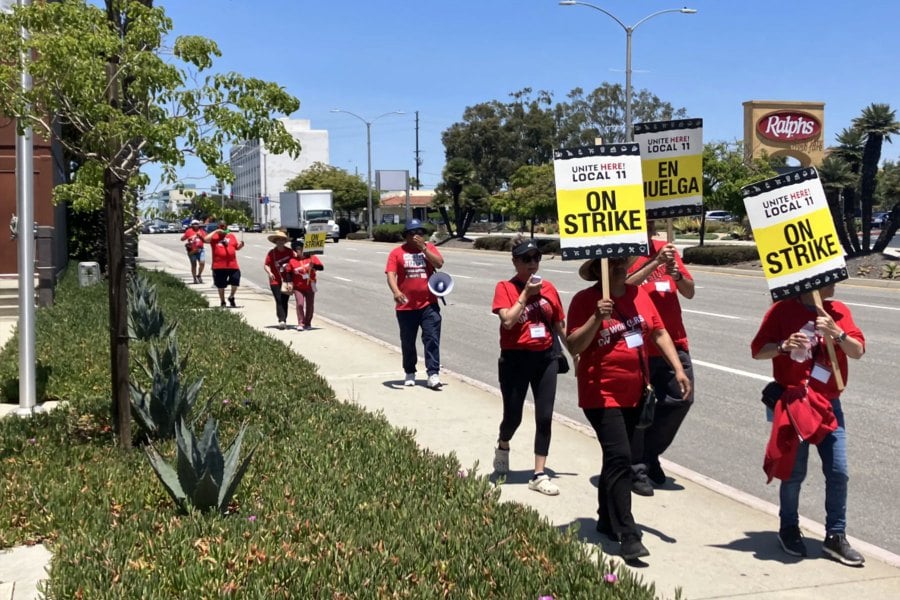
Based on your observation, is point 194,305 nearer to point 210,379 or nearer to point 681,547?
point 210,379

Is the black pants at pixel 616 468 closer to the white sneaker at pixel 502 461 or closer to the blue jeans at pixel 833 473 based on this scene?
the blue jeans at pixel 833 473

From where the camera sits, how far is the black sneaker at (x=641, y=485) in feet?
20.9

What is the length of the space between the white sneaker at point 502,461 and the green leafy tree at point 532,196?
4258 centimetres

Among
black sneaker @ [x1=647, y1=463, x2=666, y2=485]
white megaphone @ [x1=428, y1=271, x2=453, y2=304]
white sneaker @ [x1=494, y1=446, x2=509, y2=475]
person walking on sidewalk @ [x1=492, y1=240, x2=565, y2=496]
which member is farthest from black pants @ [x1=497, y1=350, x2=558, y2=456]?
white megaphone @ [x1=428, y1=271, x2=453, y2=304]

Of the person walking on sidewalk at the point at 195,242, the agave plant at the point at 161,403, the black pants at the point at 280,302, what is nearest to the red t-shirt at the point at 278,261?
the black pants at the point at 280,302

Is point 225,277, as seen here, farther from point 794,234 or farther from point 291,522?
point 794,234

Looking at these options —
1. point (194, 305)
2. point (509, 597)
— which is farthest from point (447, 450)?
point (194, 305)

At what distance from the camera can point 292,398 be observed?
8.09 metres

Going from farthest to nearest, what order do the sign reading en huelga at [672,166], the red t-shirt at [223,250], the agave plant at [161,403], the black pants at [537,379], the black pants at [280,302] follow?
the red t-shirt at [223,250], the black pants at [280,302], the agave plant at [161,403], the sign reading en huelga at [672,166], the black pants at [537,379]

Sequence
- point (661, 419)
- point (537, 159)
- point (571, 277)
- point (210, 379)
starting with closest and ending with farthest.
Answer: point (661, 419) < point (210, 379) < point (571, 277) < point (537, 159)

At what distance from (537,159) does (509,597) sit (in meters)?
93.3

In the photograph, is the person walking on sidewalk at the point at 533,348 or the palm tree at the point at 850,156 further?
the palm tree at the point at 850,156

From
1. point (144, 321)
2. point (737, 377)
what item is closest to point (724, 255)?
point (737, 377)

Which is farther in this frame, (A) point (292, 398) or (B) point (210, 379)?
A: (B) point (210, 379)
